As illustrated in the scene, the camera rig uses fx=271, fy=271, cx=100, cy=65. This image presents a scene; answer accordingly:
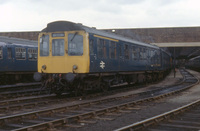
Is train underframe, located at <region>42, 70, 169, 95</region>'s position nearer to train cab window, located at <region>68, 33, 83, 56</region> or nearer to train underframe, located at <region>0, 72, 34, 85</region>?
train cab window, located at <region>68, 33, 83, 56</region>

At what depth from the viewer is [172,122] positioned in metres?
7.07

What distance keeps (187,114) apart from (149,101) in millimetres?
3081

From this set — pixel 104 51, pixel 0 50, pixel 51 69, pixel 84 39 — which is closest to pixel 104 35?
pixel 104 51

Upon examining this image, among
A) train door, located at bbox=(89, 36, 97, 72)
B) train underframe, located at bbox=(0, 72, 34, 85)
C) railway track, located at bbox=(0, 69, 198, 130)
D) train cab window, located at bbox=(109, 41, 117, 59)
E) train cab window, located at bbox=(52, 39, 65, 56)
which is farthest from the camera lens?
train underframe, located at bbox=(0, 72, 34, 85)

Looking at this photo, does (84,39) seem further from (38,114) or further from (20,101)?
(38,114)

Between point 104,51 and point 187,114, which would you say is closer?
point 187,114

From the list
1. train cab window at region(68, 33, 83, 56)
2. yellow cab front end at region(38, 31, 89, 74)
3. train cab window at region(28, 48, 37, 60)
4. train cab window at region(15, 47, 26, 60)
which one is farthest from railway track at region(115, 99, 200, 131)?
train cab window at region(28, 48, 37, 60)

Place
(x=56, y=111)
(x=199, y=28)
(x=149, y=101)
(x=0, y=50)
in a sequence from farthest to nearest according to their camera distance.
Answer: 1. (x=199, y=28)
2. (x=0, y=50)
3. (x=149, y=101)
4. (x=56, y=111)

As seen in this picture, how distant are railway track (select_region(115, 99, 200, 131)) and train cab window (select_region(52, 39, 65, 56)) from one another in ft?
18.8

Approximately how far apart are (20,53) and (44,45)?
7.05 metres

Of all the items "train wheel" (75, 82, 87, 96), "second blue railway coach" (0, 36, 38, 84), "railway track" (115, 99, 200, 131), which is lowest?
"railway track" (115, 99, 200, 131)

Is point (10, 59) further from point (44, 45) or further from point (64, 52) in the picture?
point (64, 52)

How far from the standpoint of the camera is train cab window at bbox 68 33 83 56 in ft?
37.7

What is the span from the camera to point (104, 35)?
12.9 meters
